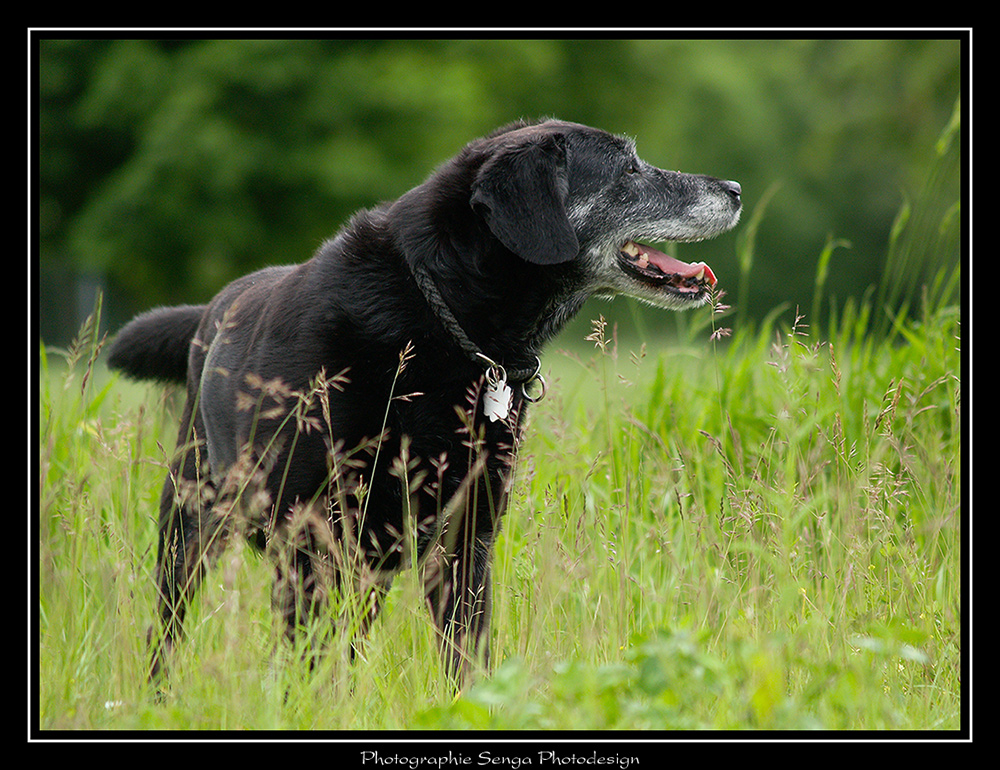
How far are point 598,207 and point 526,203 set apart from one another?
1.68 ft

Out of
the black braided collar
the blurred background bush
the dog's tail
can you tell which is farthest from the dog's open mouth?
the blurred background bush

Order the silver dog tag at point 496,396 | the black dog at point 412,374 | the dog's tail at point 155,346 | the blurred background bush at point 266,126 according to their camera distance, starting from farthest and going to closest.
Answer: the blurred background bush at point 266,126 → the dog's tail at point 155,346 → the silver dog tag at point 496,396 → the black dog at point 412,374

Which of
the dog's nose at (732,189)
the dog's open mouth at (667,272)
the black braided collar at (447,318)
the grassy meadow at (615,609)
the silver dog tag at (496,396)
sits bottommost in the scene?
the grassy meadow at (615,609)

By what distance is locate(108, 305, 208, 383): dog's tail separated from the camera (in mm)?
4270

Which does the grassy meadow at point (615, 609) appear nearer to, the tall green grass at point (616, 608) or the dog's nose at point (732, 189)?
the tall green grass at point (616, 608)

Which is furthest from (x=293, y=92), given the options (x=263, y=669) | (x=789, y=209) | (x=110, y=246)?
(x=789, y=209)

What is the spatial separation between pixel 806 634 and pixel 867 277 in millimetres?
28285

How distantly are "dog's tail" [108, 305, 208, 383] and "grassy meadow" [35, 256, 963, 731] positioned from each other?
305mm

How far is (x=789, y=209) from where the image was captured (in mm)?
29719

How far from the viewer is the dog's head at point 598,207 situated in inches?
126

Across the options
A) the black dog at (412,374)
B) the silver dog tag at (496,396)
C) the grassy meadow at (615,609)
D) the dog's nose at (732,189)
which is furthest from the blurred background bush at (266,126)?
the silver dog tag at (496,396)

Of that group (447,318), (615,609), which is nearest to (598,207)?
(447,318)

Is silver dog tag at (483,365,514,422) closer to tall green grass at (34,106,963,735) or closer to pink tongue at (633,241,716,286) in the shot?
tall green grass at (34,106,963,735)
